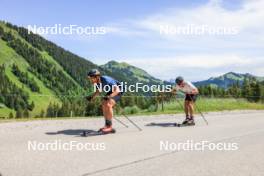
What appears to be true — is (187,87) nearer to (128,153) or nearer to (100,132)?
(100,132)

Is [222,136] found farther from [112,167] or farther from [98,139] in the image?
[112,167]

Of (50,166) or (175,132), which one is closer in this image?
(50,166)

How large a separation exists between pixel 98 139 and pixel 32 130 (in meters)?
2.76

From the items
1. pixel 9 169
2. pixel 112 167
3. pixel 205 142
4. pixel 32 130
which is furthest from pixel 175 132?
pixel 9 169

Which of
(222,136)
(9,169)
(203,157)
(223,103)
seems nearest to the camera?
(9,169)

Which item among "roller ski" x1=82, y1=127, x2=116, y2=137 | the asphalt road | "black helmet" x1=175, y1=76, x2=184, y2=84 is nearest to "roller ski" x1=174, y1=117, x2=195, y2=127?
"black helmet" x1=175, y1=76, x2=184, y2=84

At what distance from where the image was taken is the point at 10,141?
1051cm
